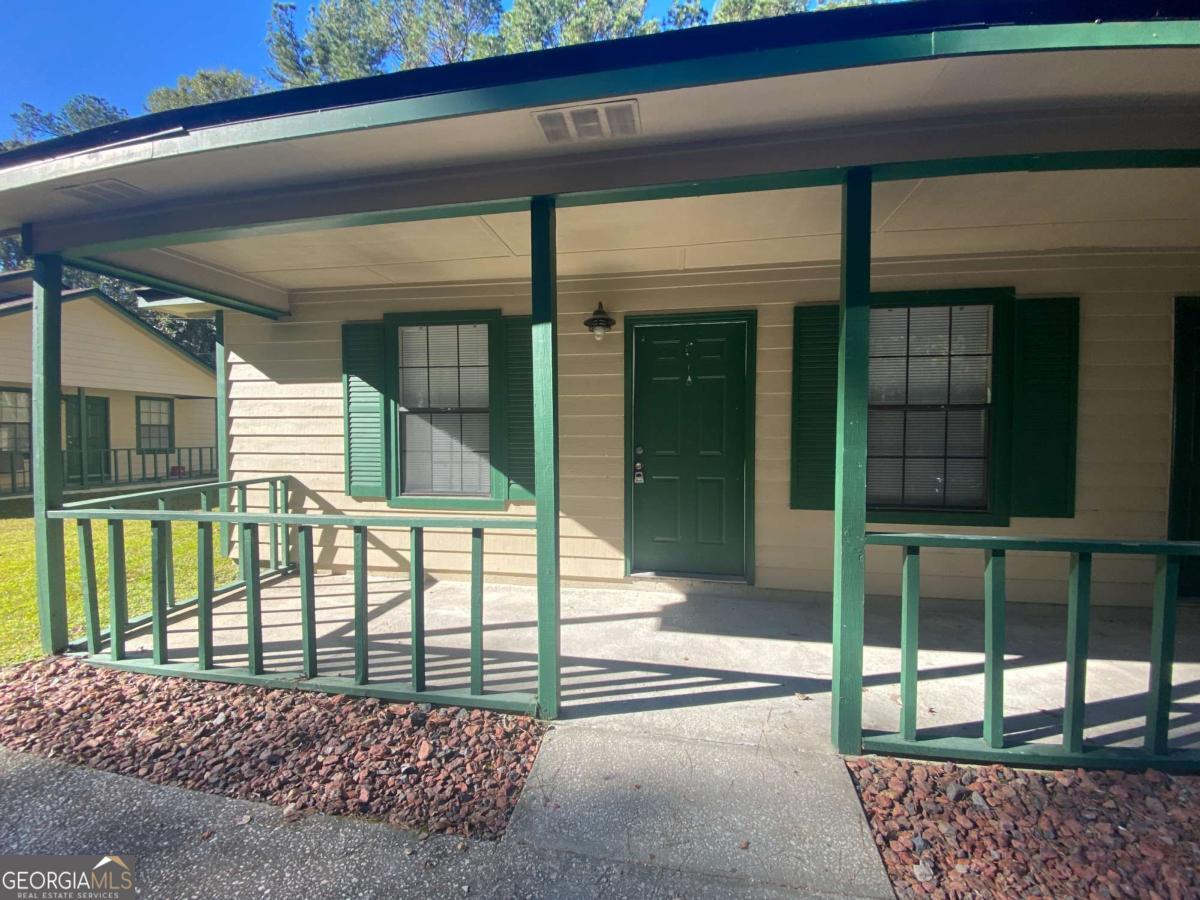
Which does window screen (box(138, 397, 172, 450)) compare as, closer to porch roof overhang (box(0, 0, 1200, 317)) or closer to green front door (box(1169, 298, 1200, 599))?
porch roof overhang (box(0, 0, 1200, 317))

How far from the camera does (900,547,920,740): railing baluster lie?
6.79 ft

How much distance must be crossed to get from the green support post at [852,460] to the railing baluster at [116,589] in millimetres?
3626

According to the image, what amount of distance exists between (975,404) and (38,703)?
18.8 feet

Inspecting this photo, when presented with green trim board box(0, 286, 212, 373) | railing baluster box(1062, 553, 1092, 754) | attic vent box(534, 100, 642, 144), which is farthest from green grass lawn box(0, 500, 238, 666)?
green trim board box(0, 286, 212, 373)

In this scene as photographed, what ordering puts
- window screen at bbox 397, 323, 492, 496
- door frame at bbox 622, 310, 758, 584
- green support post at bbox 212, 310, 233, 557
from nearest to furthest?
door frame at bbox 622, 310, 758, 584
window screen at bbox 397, 323, 492, 496
green support post at bbox 212, 310, 233, 557

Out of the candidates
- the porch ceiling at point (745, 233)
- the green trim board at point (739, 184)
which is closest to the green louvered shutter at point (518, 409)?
the porch ceiling at point (745, 233)

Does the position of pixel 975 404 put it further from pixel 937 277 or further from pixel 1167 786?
pixel 1167 786

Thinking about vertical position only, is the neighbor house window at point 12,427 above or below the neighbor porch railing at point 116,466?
above

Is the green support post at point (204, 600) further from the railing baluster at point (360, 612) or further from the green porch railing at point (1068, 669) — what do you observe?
the green porch railing at point (1068, 669)

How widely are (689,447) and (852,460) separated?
2.00 metres

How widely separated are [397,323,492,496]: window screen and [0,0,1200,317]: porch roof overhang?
5.87ft

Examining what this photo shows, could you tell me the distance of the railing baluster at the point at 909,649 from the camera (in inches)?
81.4

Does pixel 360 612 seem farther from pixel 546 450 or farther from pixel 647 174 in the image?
pixel 647 174

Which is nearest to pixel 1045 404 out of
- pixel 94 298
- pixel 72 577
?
pixel 72 577
